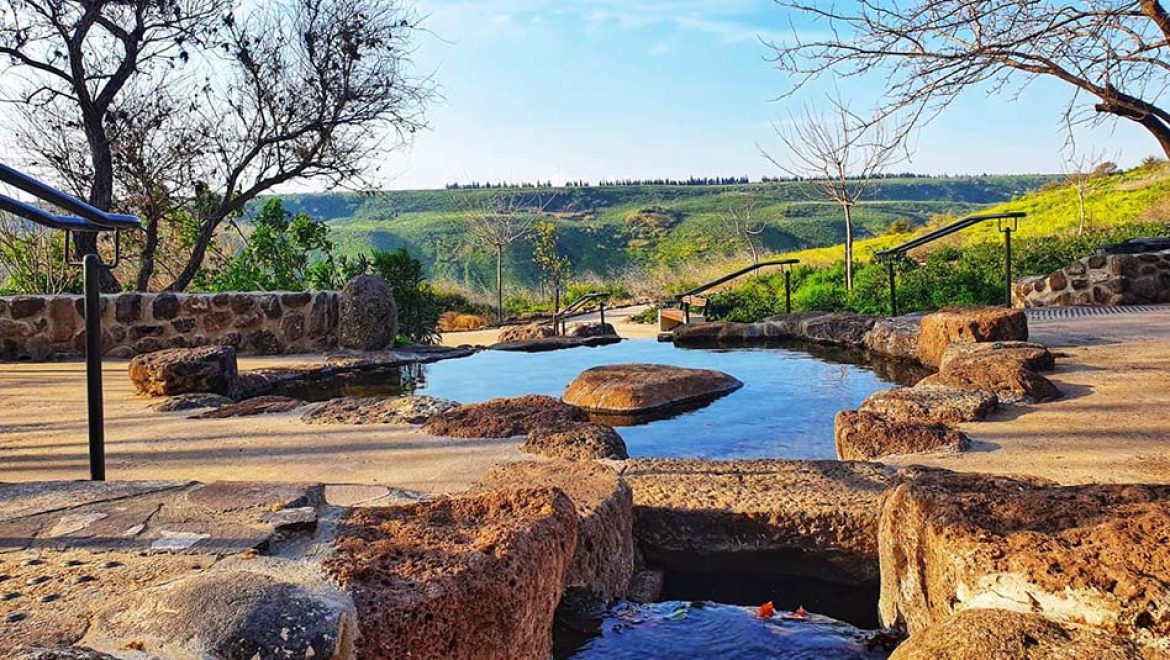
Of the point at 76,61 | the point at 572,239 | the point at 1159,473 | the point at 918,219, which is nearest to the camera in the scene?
the point at 1159,473

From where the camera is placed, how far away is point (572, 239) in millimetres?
58344

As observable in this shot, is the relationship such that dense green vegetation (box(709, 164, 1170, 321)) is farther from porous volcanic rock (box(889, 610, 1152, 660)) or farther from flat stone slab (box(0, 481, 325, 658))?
flat stone slab (box(0, 481, 325, 658))

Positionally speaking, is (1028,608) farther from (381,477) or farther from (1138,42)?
(1138,42)

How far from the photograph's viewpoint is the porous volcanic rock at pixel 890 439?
13.8ft

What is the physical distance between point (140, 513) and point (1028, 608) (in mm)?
2080

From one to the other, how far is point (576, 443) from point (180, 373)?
3615 mm

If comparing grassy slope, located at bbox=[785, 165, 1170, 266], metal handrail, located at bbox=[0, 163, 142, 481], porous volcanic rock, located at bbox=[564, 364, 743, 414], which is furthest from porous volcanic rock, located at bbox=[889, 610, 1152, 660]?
grassy slope, located at bbox=[785, 165, 1170, 266]

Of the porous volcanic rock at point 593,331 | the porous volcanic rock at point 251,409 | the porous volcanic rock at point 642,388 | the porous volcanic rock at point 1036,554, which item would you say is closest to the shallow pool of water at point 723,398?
the porous volcanic rock at point 642,388

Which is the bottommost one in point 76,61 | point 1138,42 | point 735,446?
point 735,446

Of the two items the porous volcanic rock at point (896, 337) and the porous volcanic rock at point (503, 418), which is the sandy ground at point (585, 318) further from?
the porous volcanic rock at point (503, 418)

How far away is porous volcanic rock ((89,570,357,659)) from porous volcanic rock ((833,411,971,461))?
10.5 ft

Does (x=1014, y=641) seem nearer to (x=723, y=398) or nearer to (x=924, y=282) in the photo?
(x=723, y=398)

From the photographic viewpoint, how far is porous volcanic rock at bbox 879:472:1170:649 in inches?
70.3

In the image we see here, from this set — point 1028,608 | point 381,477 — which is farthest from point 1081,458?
point 381,477
